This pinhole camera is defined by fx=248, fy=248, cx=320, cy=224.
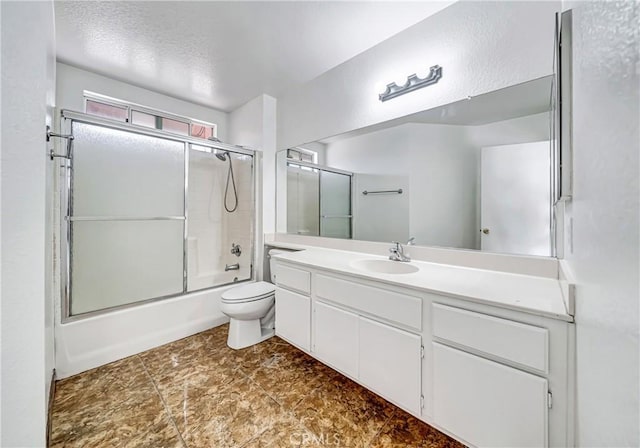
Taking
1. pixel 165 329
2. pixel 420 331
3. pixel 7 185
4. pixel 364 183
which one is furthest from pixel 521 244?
pixel 165 329

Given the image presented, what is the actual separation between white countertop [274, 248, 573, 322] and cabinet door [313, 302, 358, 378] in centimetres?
26

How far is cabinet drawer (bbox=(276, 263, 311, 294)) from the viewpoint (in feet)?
5.49

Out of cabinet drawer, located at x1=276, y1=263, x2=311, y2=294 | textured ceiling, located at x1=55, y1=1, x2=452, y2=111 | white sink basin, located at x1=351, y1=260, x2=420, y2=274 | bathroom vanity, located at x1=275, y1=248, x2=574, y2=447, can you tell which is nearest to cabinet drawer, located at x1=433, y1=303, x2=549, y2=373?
bathroom vanity, located at x1=275, y1=248, x2=574, y2=447

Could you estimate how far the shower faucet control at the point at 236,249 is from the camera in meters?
2.96

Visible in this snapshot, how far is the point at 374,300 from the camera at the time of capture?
1310 millimetres

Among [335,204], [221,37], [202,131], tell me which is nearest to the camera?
[221,37]

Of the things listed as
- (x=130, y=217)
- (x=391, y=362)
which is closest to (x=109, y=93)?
(x=130, y=217)

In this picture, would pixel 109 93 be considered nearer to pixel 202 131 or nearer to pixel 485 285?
pixel 202 131

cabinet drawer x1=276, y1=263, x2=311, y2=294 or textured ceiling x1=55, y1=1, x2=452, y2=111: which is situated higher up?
textured ceiling x1=55, y1=1, x2=452, y2=111

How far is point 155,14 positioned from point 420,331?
2.54m

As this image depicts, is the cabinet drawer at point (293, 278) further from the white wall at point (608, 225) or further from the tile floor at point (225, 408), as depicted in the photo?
the white wall at point (608, 225)

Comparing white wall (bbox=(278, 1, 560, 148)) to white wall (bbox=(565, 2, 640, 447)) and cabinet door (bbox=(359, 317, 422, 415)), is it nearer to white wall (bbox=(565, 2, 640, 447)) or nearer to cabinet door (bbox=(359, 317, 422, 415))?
white wall (bbox=(565, 2, 640, 447))

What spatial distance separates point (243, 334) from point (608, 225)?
2213mm

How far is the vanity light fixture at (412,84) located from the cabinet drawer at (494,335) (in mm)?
1433
